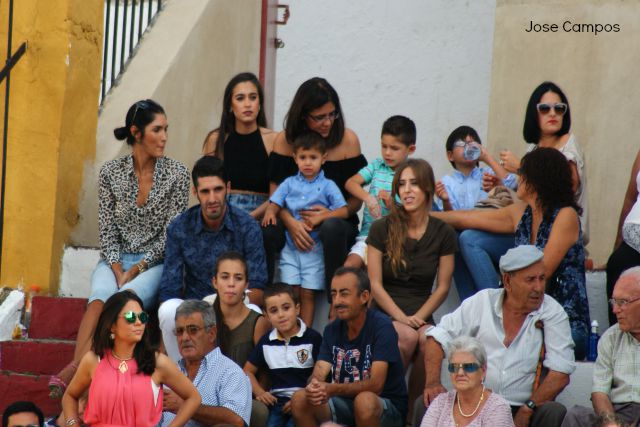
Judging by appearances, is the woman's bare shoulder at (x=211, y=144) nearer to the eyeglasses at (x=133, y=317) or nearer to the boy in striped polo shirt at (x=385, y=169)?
the boy in striped polo shirt at (x=385, y=169)

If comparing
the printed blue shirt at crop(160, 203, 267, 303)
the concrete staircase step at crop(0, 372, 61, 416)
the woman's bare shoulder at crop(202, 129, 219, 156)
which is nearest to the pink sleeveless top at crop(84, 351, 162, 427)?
the concrete staircase step at crop(0, 372, 61, 416)

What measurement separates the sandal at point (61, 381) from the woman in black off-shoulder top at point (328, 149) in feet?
4.76

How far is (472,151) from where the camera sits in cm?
899

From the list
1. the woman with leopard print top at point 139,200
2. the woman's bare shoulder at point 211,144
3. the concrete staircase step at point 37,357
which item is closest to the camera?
the concrete staircase step at point 37,357

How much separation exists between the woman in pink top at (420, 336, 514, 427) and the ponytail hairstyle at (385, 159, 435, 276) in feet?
3.75

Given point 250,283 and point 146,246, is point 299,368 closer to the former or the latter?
point 250,283

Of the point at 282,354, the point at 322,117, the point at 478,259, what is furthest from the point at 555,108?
the point at 282,354

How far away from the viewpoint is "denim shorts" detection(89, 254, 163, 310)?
8188mm

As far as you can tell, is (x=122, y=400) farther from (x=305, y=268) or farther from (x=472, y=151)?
(x=472, y=151)

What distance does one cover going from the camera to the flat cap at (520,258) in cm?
723

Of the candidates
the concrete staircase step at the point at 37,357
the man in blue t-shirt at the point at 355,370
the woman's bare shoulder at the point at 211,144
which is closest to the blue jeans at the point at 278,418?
the man in blue t-shirt at the point at 355,370

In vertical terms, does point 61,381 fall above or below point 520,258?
below

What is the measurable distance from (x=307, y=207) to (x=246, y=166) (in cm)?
61

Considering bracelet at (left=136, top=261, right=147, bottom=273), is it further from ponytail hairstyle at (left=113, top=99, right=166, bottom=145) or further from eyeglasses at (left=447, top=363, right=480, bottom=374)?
eyeglasses at (left=447, top=363, right=480, bottom=374)
